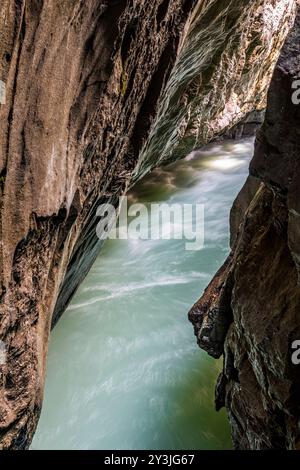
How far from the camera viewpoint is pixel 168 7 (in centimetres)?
395

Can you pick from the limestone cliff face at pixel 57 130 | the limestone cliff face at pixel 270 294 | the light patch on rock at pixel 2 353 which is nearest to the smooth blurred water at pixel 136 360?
the limestone cliff face at pixel 270 294

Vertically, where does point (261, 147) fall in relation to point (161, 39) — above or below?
below

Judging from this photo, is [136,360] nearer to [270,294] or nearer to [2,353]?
[270,294]

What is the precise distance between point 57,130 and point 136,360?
6356 mm

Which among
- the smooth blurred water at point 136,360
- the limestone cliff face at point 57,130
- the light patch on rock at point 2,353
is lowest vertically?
the smooth blurred water at point 136,360

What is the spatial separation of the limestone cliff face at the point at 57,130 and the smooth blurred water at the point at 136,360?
10.2ft

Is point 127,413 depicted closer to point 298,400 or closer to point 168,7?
point 298,400

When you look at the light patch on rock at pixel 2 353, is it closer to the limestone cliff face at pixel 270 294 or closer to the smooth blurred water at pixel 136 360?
the limestone cliff face at pixel 270 294

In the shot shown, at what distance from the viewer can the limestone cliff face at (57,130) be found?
2324mm

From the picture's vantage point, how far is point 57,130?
2770 millimetres

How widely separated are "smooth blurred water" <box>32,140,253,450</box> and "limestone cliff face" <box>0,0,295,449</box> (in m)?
3.10

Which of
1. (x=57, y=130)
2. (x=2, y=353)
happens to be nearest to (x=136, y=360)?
(x=2, y=353)
